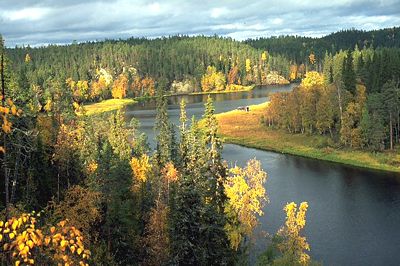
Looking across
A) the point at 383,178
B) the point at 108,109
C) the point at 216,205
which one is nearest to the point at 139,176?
the point at 216,205

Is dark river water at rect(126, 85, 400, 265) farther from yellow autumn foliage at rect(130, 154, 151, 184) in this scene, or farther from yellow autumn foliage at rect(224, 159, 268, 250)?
yellow autumn foliage at rect(130, 154, 151, 184)

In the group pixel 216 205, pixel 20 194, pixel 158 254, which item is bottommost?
pixel 158 254

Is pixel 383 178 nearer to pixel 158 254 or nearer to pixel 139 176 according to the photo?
pixel 139 176

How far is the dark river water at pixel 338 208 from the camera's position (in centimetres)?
4872

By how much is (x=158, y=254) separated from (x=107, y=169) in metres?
14.9

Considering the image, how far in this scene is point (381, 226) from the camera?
5522 centimetres

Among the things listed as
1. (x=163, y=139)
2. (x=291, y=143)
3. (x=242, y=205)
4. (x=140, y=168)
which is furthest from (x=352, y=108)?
(x=242, y=205)

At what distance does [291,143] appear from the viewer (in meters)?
107

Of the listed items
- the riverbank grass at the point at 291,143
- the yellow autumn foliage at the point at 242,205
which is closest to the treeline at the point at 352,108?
the riverbank grass at the point at 291,143

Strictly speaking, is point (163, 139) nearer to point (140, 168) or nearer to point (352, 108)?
point (140, 168)

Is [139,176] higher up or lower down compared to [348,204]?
higher up

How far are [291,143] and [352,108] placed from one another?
1666 cm

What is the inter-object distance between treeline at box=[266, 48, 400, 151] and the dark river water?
11152 mm

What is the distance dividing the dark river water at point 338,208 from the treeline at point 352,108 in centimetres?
1115
